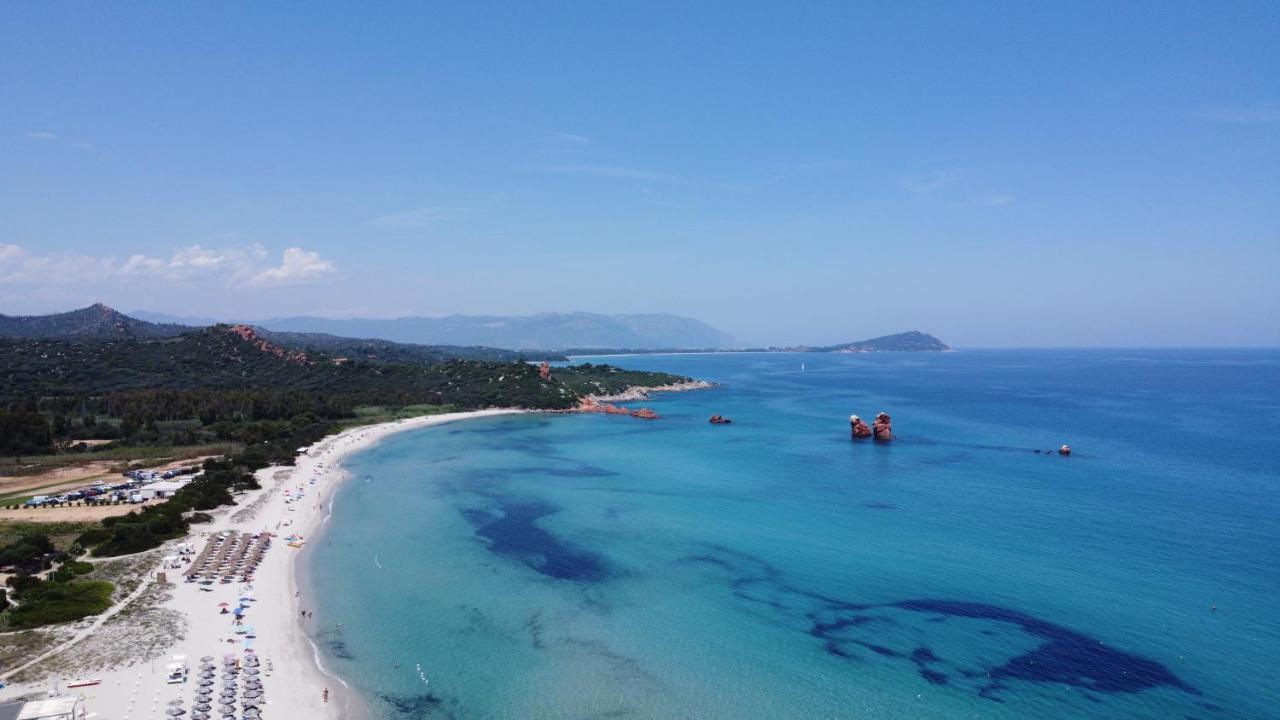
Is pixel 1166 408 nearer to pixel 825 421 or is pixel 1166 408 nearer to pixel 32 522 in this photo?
pixel 825 421

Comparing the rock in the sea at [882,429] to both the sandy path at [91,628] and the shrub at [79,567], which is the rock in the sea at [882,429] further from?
the shrub at [79,567]

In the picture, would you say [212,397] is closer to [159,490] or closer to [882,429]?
[159,490]

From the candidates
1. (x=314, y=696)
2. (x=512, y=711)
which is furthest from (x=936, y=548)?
(x=314, y=696)

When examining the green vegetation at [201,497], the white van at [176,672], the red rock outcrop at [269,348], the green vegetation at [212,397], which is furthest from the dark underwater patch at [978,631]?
the red rock outcrop at [269,348]

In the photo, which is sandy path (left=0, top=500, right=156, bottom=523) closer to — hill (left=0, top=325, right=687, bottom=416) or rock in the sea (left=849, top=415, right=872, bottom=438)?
hill (left=0, top=325, right=687, bottom=416)

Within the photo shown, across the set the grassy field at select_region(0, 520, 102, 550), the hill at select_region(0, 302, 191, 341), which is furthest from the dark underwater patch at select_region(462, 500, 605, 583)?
the hill at select_region(0, 302, 191, 341)

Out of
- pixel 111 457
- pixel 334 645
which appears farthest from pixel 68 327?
pixel 334 645
